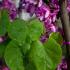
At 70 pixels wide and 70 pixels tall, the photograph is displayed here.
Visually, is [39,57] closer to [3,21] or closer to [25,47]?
[25,47]

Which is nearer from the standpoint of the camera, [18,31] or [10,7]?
[18,31]

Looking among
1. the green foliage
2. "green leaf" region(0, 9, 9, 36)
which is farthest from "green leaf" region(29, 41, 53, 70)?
"green leaf" region(0, 9, 9, 36)

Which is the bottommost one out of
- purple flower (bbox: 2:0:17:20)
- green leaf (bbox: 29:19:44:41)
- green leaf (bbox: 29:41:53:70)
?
green leaf (bbox: 29:41:53:70)

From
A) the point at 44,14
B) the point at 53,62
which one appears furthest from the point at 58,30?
the point at 53,62

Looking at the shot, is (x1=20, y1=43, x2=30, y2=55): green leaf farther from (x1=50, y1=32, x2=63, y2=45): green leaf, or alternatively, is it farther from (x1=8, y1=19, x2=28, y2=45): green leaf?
(x1=50, y1=32, x2=63, y2=45): green leaf

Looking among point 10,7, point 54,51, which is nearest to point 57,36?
point 54,51

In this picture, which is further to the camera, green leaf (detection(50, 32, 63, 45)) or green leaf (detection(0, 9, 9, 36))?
green leaf (detection(50, 32, 63, 45))
